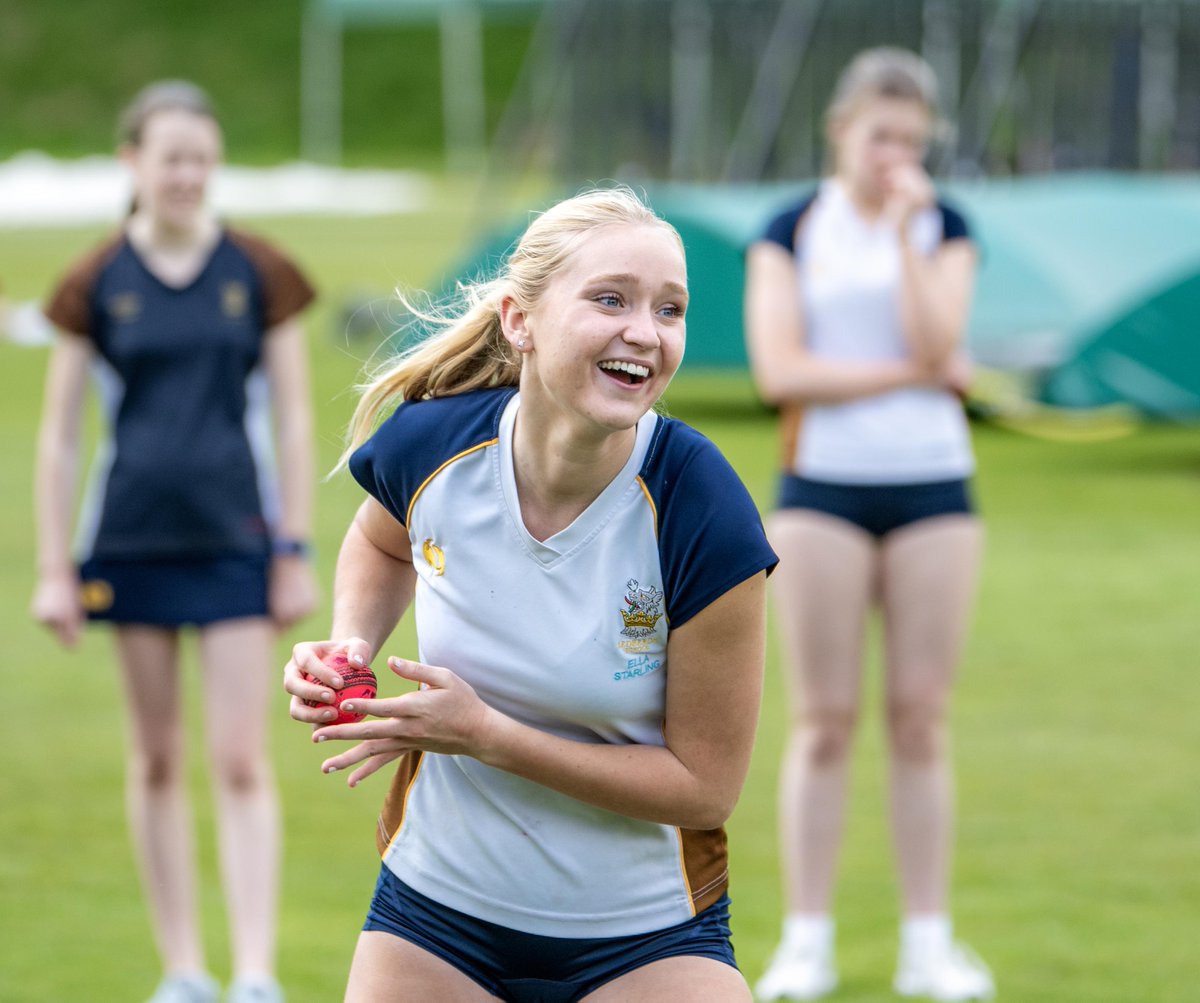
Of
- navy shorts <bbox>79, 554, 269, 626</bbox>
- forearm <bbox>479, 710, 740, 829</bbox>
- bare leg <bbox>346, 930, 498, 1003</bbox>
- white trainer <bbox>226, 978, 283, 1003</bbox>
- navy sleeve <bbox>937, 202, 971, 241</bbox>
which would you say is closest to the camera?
forearm <bbox>479, 710, 740, 829</bbox>

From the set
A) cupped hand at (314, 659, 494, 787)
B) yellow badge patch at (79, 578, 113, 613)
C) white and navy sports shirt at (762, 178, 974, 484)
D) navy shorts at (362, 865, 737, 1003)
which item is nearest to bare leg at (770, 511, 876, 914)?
white and navy sports shirt at (762, 178, 974, 484)

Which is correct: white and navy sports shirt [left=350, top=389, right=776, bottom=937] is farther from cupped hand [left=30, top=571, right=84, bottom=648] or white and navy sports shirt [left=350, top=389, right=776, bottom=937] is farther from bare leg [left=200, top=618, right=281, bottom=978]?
cupped hand [left=30, top=571, right=84, bottom=648]

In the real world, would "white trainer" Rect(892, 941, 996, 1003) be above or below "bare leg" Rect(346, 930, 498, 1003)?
below

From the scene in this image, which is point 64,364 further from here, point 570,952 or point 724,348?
point 724,348

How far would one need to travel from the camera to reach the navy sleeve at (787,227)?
5.18 m

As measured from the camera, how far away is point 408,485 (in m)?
3.05

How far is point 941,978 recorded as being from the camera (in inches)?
201

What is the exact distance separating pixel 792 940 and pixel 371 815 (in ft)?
7.03

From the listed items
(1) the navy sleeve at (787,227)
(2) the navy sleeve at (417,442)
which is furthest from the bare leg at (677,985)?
(1) the navy sleeve at (787,227)

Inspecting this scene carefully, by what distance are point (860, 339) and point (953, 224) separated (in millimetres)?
403

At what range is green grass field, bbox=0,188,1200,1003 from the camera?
5.53 m

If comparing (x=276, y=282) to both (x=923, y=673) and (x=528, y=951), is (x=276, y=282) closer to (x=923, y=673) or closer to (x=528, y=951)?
(x=923, y=673)

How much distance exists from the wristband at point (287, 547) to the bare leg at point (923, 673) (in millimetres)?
1540

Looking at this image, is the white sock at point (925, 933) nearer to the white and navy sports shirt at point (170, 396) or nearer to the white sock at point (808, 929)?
the white sock at point (808, 929)
